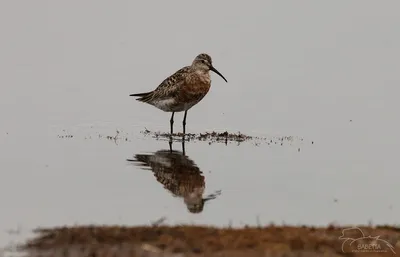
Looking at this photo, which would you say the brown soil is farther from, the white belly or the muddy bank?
the white belly

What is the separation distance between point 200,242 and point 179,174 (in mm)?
8197

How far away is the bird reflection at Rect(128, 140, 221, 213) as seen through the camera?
20755 millimetres

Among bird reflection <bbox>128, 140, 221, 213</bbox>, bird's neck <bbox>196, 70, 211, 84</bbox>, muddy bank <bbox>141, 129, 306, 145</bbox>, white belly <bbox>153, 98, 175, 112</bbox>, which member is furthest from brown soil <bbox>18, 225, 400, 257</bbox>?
bird's neck <bbox>196, 70, 211, 84</bbox>

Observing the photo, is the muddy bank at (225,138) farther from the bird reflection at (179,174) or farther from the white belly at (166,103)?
the bird reflection at (179,174)

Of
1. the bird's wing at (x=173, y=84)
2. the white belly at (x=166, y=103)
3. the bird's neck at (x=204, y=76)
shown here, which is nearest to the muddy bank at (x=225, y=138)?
the white belly at (x=166, y=103)

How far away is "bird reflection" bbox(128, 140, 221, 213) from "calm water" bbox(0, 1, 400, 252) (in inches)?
6.0

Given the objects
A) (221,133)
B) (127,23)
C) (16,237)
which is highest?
(127,23)

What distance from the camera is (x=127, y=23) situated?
65438 millimetres

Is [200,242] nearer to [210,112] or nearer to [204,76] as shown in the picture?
[204,76]

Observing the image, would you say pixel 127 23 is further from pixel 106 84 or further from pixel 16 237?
pixel 16 237

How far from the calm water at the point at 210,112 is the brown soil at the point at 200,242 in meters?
1.51

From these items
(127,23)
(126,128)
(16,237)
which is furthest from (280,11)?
(16,237)

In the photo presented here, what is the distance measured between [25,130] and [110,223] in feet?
44.1

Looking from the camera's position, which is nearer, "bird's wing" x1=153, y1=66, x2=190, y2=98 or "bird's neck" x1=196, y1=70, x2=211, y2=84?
"bird's wing" x1=153, y1=66, x2=190, y2=98
